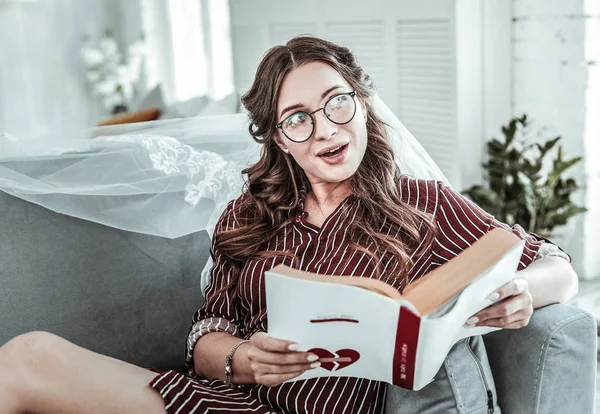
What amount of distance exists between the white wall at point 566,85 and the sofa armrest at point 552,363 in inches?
62.4

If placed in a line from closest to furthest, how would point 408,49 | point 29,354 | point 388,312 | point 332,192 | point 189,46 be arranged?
point 388,312 → point 29,354 → point 332,192 → point 408,49 → point 189,46

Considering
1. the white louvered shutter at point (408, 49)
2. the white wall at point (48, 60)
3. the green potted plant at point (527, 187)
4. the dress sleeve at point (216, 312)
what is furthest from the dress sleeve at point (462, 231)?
the white wall at point (48, 60)

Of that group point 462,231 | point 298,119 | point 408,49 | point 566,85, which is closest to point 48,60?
point 408,49

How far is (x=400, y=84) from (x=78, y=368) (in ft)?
8.15

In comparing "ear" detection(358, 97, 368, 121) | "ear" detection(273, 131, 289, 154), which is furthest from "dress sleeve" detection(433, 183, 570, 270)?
"ear" detection(273, 131, 289, 154)

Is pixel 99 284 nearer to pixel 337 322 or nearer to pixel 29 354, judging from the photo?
pixel 29 354

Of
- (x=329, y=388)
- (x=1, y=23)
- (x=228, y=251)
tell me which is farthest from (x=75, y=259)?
(x=1, y=23)

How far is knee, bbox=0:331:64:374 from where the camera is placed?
1461 mm

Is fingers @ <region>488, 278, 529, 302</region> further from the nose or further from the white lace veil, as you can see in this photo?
the white lace veil

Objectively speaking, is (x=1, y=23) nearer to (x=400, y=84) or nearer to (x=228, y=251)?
(x=400, y=84)

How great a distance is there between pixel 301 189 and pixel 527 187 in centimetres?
130

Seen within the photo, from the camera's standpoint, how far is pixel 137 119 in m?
3.85

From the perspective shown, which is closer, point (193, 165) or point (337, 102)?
point (337, 102)

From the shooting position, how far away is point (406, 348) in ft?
3.78
